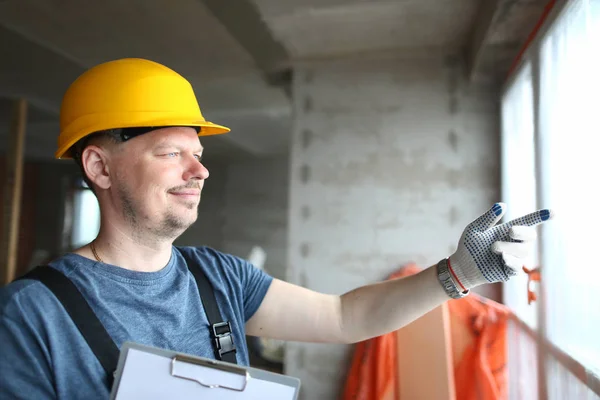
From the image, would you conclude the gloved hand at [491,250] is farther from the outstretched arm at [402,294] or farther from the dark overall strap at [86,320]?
the dark overall strap at [86,320]

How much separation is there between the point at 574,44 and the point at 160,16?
1.85m

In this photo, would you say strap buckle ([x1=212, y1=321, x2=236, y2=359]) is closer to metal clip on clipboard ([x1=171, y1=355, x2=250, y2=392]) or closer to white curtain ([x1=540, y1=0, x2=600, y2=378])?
metal clip on clipboard ([x1=171, y1=355, x2=250, y2=392])

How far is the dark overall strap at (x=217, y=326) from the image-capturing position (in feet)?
3.44

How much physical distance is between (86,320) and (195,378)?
27cm

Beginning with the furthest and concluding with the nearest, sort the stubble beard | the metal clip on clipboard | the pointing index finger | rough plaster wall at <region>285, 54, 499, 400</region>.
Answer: rough plaster wall at <region>285, 54, 499, 400</region>, the stubble beard, the pointing index finger, the metal clip on clipboard

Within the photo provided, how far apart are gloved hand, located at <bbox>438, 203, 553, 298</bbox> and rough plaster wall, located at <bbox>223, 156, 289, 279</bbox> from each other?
2135 mm

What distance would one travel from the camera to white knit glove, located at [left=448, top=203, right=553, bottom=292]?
3.16ft

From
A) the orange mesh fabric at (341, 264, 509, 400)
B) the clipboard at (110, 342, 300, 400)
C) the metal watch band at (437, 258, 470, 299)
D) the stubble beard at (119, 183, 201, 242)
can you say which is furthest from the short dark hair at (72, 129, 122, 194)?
the orange mesh fabric at (341, 264, 509, 400)

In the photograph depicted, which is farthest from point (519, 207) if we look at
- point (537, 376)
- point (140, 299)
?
point (140, 299)

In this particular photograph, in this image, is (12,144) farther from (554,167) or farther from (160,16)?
(554,167)

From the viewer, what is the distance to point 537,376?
1.44m

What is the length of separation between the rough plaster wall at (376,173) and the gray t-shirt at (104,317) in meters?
1.24

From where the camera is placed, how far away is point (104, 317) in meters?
0.91

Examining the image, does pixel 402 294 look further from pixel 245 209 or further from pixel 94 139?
pixel 245 209
